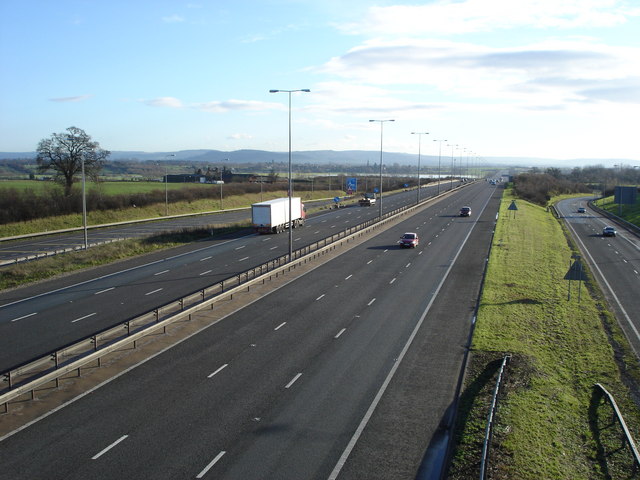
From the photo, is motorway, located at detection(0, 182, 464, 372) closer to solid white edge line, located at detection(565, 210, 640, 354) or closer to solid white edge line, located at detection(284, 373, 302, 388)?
solid white edge line, located at detection(284, 373, 302, 388)

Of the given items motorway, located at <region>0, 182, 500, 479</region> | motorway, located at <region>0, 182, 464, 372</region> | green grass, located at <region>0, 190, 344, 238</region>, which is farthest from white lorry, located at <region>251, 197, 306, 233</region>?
motorway, located at <region>0, 182, 500, 479</region>

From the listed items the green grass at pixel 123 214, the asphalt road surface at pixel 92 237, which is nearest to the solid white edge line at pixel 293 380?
the asphalt road surface at pixel 92 237

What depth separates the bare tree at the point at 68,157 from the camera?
80.8 m

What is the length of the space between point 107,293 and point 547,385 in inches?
884

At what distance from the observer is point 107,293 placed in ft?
100

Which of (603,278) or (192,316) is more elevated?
(192,316)

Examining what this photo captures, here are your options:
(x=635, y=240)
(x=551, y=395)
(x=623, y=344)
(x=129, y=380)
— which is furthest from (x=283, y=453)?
(x=635, y=240)

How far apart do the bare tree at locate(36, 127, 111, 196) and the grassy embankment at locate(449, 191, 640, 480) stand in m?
66.3

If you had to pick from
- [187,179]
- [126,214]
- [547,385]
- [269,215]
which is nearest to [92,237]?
[269,215]

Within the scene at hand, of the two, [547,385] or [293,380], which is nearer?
[293,380]

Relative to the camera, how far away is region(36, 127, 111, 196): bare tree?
80.8 meters

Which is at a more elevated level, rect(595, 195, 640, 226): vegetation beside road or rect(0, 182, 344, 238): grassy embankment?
rect(595, 195, 640, 226): vegetation beside road

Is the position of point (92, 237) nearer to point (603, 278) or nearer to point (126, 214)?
point (126, 214)

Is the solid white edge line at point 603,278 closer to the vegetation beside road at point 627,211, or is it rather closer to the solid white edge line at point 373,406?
the solid white edge line at point 373,406
